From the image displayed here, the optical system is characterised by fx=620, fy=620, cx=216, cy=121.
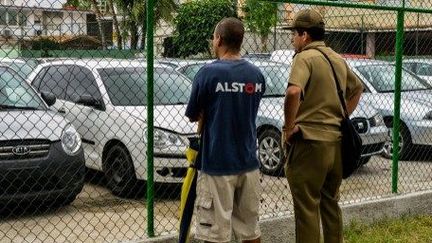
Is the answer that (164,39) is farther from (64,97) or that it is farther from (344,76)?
(64,97)

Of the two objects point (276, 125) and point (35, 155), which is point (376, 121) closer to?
point (276, 125)

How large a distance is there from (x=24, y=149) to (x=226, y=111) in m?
2.64

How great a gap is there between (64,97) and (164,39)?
261 cm

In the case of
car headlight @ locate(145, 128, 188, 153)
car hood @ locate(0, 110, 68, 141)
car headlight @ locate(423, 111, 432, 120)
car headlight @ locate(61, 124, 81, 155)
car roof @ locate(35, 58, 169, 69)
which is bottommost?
car headlight @ locate(423, 111, 432, 120)

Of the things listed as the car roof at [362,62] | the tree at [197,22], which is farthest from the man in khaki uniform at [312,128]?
the car roof at [362,62]

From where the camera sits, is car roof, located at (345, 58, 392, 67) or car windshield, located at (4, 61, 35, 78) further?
car roof, located at (345, 58, 392, 67)

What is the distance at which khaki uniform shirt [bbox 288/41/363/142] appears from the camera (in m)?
4.29

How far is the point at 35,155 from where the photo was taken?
19.2 feet

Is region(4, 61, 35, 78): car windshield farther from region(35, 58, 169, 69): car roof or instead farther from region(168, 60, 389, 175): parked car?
region(168, 60, 389, 175): parked car

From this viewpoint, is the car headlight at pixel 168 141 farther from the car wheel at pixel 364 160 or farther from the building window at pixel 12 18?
the car wheel at pixel 364 160

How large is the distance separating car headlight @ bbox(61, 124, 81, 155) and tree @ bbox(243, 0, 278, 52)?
3066 millimetres

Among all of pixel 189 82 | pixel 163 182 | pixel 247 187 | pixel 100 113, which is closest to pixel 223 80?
pixel 247 187

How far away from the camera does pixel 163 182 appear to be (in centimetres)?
679

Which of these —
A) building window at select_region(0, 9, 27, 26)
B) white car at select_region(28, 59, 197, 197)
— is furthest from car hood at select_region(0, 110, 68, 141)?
building window at select_region(0, 9, 27, 26)
